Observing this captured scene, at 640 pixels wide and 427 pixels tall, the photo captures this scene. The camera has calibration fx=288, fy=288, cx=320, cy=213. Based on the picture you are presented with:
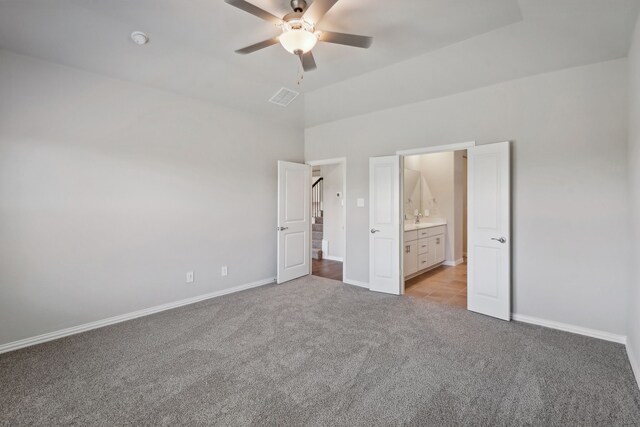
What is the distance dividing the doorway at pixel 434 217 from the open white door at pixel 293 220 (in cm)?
178

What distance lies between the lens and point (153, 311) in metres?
3.54

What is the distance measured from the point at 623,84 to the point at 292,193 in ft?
13.6

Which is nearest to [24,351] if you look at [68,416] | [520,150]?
[68,416]

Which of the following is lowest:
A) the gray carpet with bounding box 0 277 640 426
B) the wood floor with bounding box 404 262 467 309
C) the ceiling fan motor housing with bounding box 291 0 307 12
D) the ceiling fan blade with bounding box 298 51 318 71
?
the gray carpet with bounding box 0 277 640 426

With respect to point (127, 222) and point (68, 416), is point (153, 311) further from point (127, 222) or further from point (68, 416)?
point (68, 416)

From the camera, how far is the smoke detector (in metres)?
2.76

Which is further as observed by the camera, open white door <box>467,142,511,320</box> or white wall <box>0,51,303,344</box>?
open white door <box>467,142,511,320</box>

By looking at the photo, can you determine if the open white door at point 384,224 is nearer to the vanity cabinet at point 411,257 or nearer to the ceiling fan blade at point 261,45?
the vanity cabinet at point 411,257

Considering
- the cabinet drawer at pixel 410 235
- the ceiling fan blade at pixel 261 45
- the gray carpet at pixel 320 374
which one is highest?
the ceiling fan blade at pixel 261 45

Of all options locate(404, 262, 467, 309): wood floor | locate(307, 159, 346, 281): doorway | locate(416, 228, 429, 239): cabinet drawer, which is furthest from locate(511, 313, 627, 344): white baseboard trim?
locate(307, 159, 346, 281): doorway

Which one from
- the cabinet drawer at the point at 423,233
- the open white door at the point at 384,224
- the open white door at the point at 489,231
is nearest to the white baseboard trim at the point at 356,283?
the open white door at the point at 384,224

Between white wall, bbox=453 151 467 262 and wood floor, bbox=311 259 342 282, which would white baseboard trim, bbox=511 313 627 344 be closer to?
wood floor, bbox=311 259 342 282

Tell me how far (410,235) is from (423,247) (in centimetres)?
62

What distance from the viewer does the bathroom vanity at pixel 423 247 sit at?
16.0ft
